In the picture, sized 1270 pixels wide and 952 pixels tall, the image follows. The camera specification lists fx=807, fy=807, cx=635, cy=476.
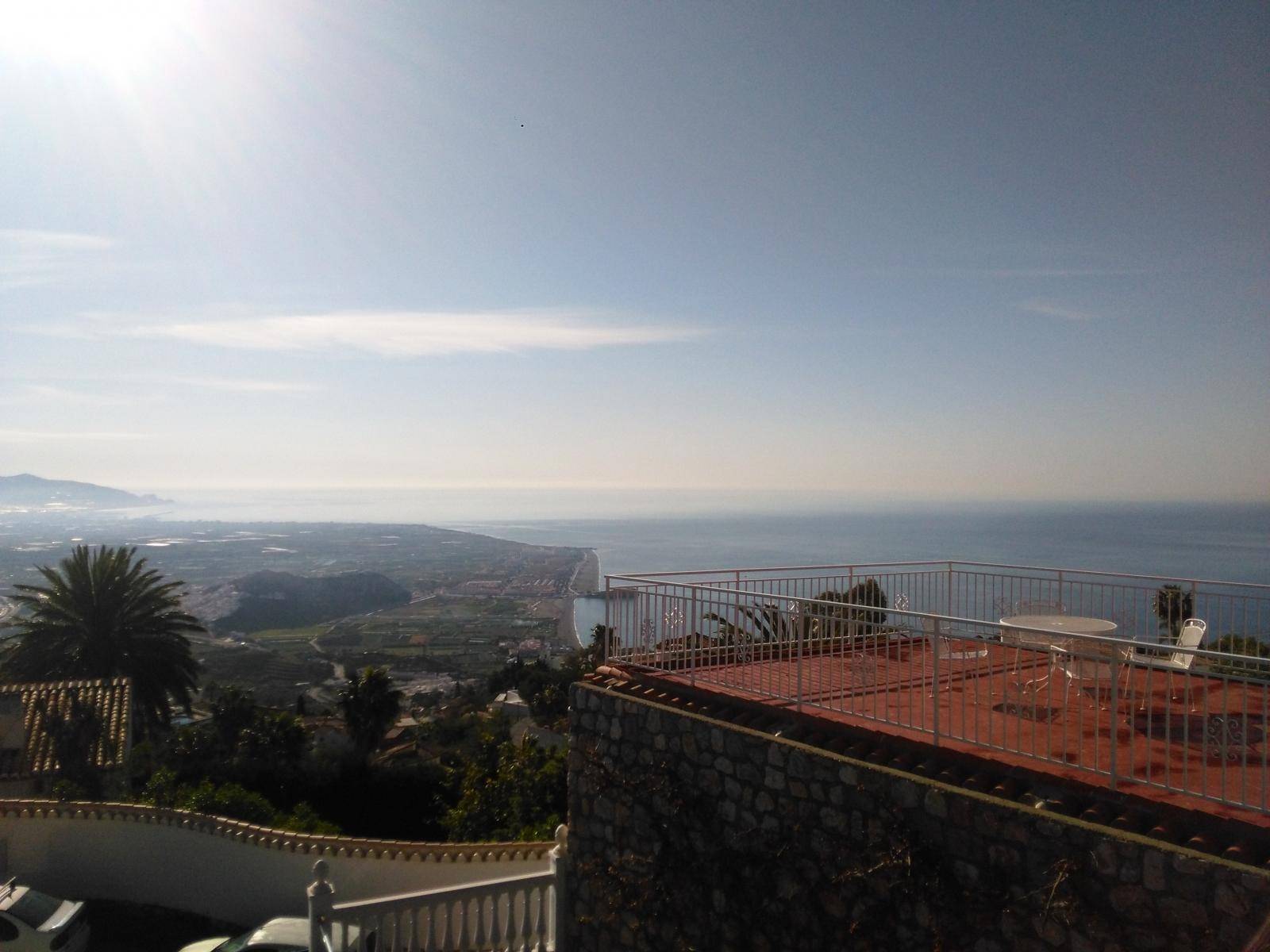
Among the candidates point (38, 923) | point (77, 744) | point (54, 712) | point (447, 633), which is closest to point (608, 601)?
point (38, 923)

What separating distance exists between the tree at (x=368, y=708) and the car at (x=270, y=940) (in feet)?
53.1

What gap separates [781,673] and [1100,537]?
77.1 meters

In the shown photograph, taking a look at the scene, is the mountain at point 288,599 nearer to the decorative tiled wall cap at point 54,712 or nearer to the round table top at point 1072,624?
the decorative tiled wall cap at point 54,712

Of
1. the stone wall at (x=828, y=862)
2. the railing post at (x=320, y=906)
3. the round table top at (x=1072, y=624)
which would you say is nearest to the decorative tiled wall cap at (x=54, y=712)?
the railing post at (x=320, y=906)

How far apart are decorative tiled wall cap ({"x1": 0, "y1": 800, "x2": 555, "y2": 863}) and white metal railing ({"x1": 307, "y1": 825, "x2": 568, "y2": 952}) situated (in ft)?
4.20

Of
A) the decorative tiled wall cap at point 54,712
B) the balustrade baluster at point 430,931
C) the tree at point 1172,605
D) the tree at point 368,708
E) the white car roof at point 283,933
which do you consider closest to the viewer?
the balustrade baluster at point 430,931

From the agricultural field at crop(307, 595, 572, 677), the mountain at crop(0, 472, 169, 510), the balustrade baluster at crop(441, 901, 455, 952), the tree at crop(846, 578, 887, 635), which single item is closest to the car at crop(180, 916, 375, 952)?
the balustrade baluster at crop(441, 901, 455, 952)

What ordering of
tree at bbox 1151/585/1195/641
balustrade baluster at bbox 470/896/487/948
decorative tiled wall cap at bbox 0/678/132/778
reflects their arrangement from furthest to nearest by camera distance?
decorative tiled wall cap at bbox 0/678/132/778 → tree at bbox 1151/585/1195/641 → balustrade baluster at bbox 470/896/487/948

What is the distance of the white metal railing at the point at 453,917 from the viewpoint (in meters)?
7.13

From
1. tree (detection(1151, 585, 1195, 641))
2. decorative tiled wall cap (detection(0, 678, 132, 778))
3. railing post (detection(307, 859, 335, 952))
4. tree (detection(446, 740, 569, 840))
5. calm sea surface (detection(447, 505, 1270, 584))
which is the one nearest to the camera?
railing post (detection(307, 859, 335, 952))

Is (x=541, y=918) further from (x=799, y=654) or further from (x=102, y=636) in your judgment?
(x=102, y=636)

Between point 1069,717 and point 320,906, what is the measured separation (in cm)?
641

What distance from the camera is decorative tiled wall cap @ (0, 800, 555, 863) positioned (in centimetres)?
950

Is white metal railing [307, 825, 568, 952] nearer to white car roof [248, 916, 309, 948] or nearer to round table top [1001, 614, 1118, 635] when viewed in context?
white car roof [248, 916, 309, 948]
